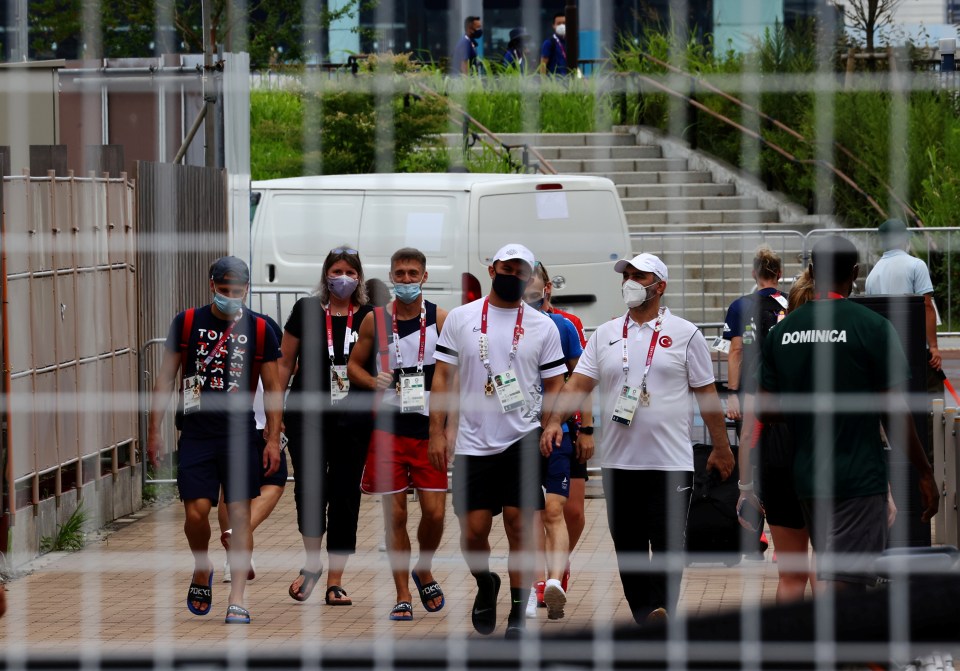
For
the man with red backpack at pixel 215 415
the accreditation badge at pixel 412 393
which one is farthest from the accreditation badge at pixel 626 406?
the man with red backpack at pixel 215 415

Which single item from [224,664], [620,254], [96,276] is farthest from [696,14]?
[96,276]

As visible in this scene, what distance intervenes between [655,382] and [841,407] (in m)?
0.89

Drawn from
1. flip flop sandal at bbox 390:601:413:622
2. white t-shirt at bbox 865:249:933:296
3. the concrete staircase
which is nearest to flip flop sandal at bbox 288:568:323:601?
flip flop sandal at bbox 390:601:413:622

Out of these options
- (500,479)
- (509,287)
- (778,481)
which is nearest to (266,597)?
(500,479)

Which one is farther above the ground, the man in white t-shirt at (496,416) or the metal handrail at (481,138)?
the metal handrail at (481,138)

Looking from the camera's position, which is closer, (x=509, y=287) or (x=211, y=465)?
(x=509, y=287)

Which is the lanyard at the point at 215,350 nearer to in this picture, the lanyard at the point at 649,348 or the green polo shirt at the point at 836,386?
the lanyard at the point at 649,348

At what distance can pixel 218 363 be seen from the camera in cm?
618

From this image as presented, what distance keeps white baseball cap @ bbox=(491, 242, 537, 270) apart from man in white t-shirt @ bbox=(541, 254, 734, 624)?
14.3 inches

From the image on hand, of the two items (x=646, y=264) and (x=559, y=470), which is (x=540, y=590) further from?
(x=646, y=264)

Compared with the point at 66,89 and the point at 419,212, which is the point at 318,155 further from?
the point at 66,89

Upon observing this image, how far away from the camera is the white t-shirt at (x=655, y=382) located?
5.70 metres

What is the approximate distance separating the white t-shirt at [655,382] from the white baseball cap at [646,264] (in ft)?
0.80

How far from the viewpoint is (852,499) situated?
5.11 m
